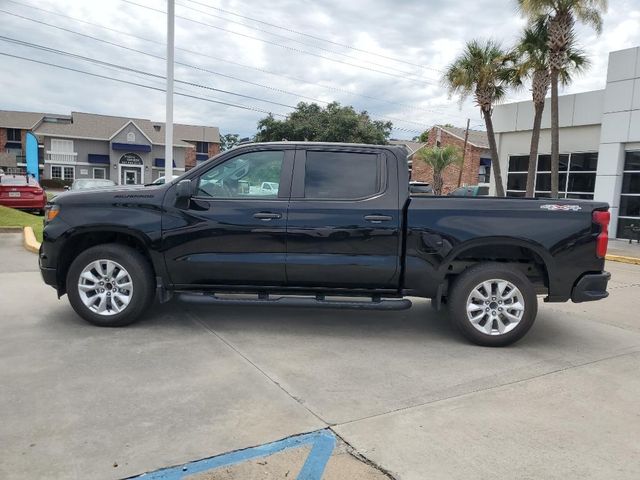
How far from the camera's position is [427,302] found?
713 centimetres

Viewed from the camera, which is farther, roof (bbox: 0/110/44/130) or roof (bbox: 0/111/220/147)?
roof (bbox: 0/110/44/130)

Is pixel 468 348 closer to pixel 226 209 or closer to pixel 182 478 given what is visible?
pixel 226 209

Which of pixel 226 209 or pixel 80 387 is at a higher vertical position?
pixel 226 209

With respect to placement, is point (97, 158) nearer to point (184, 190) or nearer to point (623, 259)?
point (623, 259)

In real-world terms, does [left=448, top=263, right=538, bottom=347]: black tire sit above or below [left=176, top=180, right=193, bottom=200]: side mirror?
below

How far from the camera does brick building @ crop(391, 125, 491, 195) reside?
43.4m

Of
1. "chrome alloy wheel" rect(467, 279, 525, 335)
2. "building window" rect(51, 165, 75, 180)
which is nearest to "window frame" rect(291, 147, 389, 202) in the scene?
"chrome alloy wheel" rect(467, 279, 525, 335)

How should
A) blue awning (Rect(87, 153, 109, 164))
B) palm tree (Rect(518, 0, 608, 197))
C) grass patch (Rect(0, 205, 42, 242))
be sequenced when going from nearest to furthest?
1. grass patch (Rect(0, 205, 42, 242))
2. palm tree (Rect(518, 0, 608, 197))
3. blue awning (Rect(87, 153, 109, 164))

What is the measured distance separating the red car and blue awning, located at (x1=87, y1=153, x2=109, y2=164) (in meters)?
39.2

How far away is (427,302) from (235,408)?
408cm

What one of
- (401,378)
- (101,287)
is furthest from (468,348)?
(101,287)

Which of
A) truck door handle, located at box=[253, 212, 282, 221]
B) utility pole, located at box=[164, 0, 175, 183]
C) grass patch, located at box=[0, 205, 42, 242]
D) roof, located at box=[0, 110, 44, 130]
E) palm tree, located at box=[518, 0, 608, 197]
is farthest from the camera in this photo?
roof, located at box=[0, 110, 44, 130]

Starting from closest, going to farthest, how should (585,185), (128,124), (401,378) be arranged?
(401,378), (585,185), (128,124)

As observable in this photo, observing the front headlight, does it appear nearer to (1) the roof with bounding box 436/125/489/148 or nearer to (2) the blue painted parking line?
(2) the blue painted parking line
